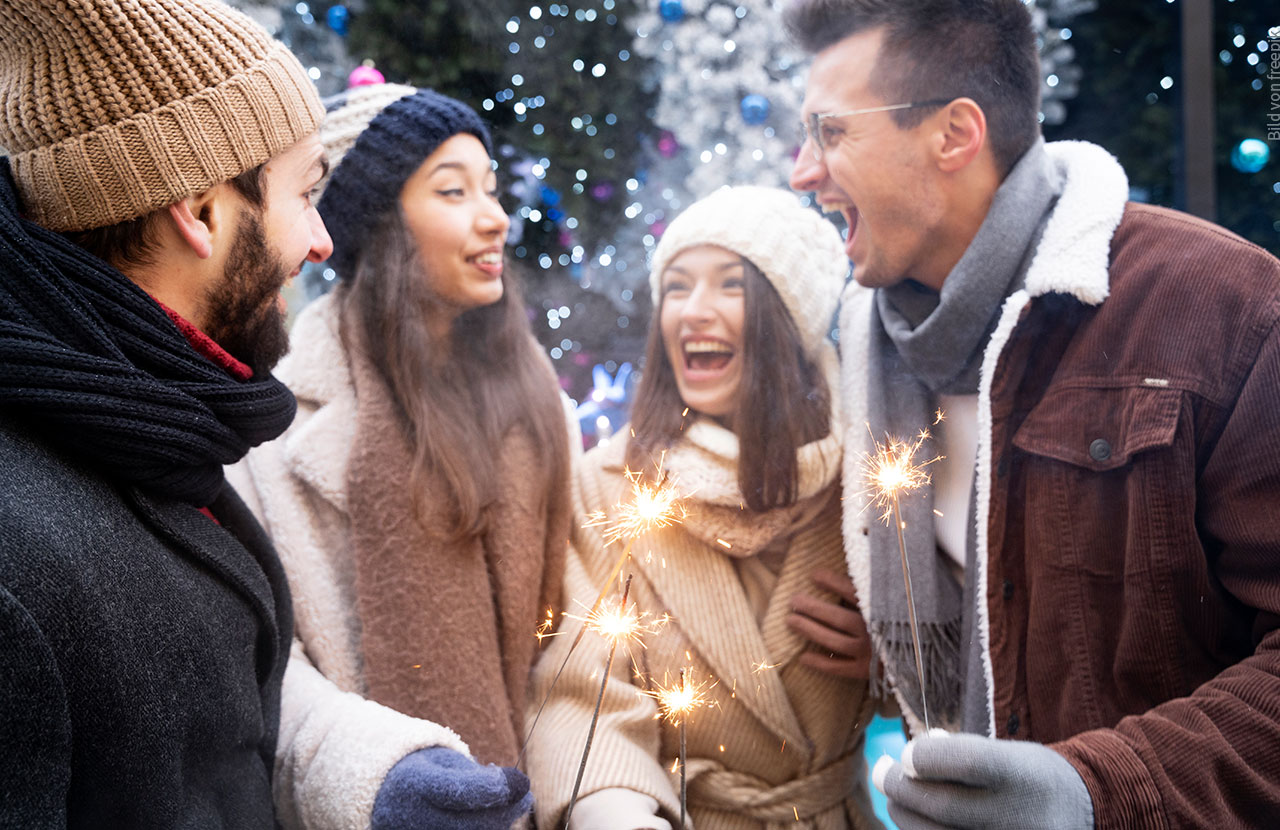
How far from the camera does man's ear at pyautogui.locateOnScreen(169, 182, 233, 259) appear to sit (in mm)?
854

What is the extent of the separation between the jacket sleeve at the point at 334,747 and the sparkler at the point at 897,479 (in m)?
0.57

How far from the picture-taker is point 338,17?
111 centimetres

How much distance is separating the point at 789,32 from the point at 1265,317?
647 millimetres

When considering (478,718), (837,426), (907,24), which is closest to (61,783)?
(478,718)

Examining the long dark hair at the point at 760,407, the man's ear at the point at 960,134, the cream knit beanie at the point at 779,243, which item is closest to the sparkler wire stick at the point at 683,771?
the long dark hair at the point at 760,407

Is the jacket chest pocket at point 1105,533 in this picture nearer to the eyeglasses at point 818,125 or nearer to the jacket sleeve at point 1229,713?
the jacket sleeve at point 1229,713

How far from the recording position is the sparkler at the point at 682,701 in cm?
104

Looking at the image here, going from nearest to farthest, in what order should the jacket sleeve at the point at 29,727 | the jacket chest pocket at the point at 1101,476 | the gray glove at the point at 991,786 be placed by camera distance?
the jacket sleeve at the point at 29,727, the gray glove at the point at 991,786, the jacket chest pocket at the point at 1101,476

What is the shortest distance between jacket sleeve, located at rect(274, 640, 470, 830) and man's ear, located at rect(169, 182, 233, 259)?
1.72ft

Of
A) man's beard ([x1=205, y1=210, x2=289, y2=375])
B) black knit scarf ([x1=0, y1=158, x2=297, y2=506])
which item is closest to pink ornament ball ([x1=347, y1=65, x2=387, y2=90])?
man's beard ([x1=205, y1=210, x2=289, y2=375])

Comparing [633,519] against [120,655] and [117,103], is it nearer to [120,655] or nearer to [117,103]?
[120,655]

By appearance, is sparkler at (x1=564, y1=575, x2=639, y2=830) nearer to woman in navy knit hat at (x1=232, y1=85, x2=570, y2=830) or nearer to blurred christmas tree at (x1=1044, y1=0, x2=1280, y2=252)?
woman in navy knit hat at (x1=232, y1=85, x2=570, y2=830)

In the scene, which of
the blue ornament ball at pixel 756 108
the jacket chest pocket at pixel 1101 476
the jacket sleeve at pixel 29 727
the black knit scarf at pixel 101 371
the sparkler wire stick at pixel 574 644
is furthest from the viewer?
the blue ornament ball at pixel 756 108

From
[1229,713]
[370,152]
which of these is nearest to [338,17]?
[370,152]
